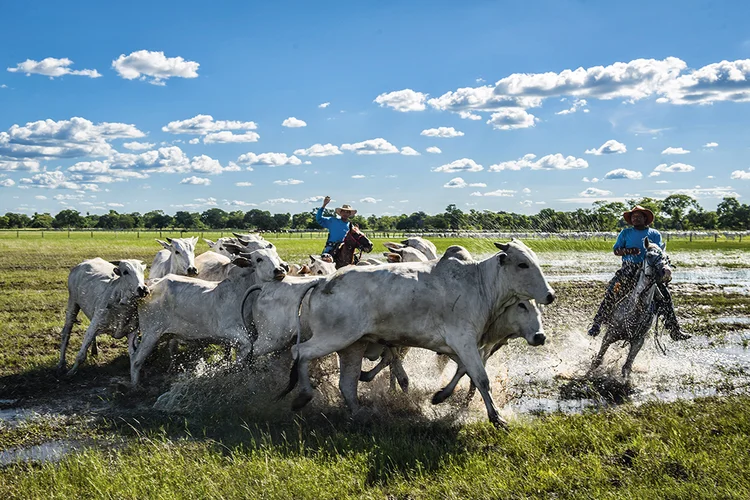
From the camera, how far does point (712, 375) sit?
33.2 feet

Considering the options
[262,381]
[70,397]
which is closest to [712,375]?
[262,381]

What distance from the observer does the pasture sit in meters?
5.80

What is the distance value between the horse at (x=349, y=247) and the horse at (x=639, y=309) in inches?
192

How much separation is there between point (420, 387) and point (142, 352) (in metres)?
4.16

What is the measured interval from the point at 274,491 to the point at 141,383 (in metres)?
5.17

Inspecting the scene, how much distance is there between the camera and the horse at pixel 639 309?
400 inches

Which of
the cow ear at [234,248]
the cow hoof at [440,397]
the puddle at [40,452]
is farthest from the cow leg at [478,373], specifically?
the cow ear at [234,248]

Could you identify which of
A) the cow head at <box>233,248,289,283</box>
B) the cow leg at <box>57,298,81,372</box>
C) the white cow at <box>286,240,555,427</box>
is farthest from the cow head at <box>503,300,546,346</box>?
the cow leg at <box>57,298,81,372</box>

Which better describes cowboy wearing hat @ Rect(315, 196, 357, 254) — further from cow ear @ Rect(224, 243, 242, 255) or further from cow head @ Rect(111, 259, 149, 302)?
cow head @ Rect(111, 259, 149, 302)

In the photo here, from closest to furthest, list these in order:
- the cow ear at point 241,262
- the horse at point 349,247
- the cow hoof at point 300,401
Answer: the cow hoof at point 300,401 → the cow ear at point 241,262 → the horse at point 349,247

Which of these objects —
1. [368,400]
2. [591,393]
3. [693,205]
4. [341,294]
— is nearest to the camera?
[341,294]

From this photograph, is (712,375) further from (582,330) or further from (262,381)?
(262,381)

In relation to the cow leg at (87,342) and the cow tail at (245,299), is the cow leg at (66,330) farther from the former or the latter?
the cow tail at (245,299)

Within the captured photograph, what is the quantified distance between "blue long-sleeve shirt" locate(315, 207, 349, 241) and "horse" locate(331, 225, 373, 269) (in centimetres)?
18
